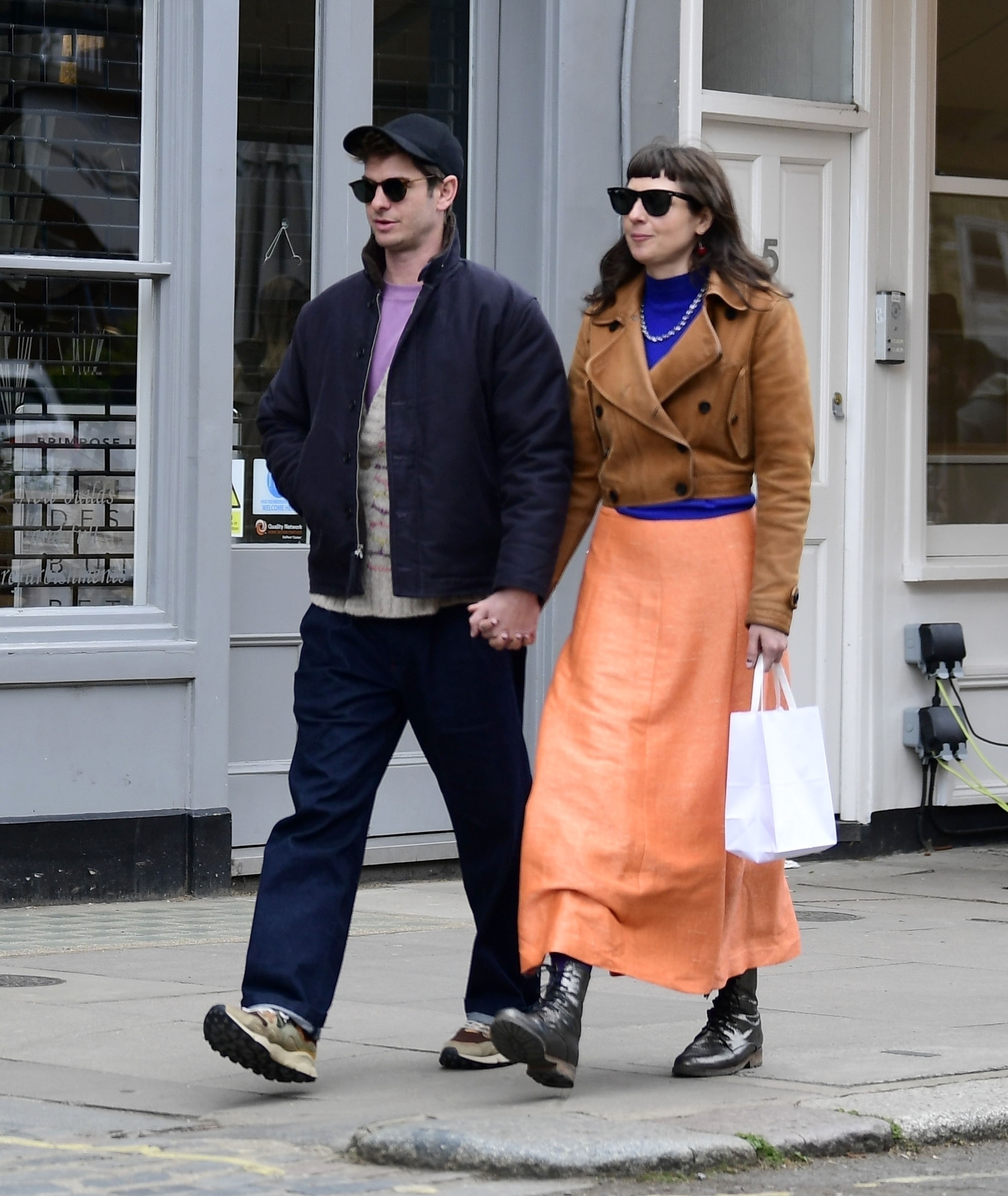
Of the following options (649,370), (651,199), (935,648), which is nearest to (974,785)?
(935,648)

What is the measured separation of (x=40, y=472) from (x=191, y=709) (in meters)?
0.95

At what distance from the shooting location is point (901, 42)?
923 centimetres

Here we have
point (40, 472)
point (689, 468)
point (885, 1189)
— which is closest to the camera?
point (885, 1189)

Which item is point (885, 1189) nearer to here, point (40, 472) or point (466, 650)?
point (466, 650)

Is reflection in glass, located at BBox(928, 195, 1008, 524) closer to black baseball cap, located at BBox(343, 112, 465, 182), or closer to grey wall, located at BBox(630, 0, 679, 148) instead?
grey wall, located at BBox(630, 0, 679, 148)

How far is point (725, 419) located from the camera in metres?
4.87

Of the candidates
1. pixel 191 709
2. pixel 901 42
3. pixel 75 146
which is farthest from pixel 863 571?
pixel 75 146

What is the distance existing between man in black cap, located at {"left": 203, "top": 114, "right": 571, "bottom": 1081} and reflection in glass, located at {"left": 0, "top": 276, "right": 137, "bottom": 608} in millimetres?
2924

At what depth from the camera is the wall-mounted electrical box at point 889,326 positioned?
360 inches

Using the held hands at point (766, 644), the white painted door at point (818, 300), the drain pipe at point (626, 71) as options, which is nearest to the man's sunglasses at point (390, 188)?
the held hands at point (766, 644)

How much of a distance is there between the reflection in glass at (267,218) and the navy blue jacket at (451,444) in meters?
3.23

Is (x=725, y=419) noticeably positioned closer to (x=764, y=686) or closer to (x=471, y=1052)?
(x=764, y=686)

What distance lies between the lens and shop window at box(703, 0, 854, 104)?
9094mm

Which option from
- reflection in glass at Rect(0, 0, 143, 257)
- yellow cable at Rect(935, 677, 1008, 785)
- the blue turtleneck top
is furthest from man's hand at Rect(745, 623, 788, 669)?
yellow cable at Rect(935, 677, 1008, 785)
